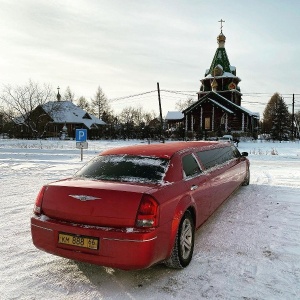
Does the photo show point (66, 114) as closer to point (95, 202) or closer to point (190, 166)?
point (190, 166)

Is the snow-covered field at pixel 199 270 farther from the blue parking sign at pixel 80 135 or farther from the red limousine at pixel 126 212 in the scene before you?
the blue parking sign at pixel 80 135

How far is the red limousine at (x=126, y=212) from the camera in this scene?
3.28 meters

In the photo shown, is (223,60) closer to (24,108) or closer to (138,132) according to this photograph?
(138,132)

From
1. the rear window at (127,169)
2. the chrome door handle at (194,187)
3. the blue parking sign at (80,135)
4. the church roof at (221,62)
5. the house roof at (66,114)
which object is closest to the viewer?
the rear window at (127,169)

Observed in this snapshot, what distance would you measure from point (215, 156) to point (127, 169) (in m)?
2.58

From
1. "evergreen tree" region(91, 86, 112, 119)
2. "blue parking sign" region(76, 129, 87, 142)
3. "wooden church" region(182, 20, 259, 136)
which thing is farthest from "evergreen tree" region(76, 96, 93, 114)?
"blue parking sign" region(76, 129, 87, 142)

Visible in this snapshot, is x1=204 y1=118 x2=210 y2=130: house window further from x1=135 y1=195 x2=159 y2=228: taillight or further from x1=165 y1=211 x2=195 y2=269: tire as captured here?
x1=135 y1=195 x2=159 y2=228: taillight

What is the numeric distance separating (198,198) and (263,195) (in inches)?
170

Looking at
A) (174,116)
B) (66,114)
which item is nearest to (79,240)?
(66,114)

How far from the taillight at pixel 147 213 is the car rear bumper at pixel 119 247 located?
0.08 meters

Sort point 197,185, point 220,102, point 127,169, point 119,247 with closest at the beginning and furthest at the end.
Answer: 1. point 119,247
2. point 127,169
3. point 197,185
4. point 220,102

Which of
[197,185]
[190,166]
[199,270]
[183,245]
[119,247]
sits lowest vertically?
[199,270]

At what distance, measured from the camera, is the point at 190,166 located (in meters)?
4.71

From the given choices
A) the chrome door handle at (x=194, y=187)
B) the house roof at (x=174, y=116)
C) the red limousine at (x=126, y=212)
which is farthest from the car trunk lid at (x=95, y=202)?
the house roof at (x=174, y=116)
